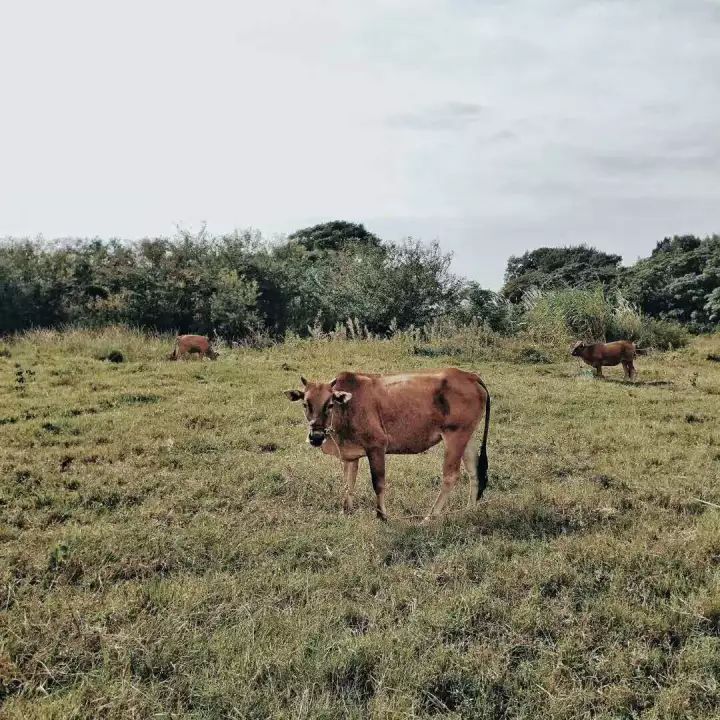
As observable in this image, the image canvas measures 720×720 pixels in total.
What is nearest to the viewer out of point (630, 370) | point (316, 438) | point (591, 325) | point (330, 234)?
point (316, 438)

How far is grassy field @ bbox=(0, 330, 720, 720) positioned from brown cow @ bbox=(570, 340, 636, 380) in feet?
18.8

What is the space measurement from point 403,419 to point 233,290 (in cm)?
1912

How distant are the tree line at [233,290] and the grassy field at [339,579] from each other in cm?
1434

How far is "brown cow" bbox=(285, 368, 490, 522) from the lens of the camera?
6087 mm

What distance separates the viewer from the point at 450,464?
621 cm

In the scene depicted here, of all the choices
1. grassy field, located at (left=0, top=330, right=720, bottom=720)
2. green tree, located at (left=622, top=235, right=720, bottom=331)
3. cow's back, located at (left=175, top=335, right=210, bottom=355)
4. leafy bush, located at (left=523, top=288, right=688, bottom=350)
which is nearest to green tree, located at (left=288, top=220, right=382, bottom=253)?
green tree, located at (left=622, top=235, right=720, bottom=331)

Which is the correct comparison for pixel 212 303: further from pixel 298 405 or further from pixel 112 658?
pixel 112 658

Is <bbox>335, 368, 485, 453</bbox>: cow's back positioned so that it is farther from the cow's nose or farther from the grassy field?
the grassy field

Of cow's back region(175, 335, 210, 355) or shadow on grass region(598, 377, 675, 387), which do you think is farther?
cow's back region(175, 335, 210, 355)

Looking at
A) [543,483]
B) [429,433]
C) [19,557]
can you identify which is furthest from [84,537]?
[543,483]

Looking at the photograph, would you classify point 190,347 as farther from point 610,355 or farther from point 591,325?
point 591,325

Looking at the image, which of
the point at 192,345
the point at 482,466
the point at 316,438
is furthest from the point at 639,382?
the point at 316,438

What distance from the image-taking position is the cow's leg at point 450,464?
613 cm

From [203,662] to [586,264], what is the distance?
163 feet
